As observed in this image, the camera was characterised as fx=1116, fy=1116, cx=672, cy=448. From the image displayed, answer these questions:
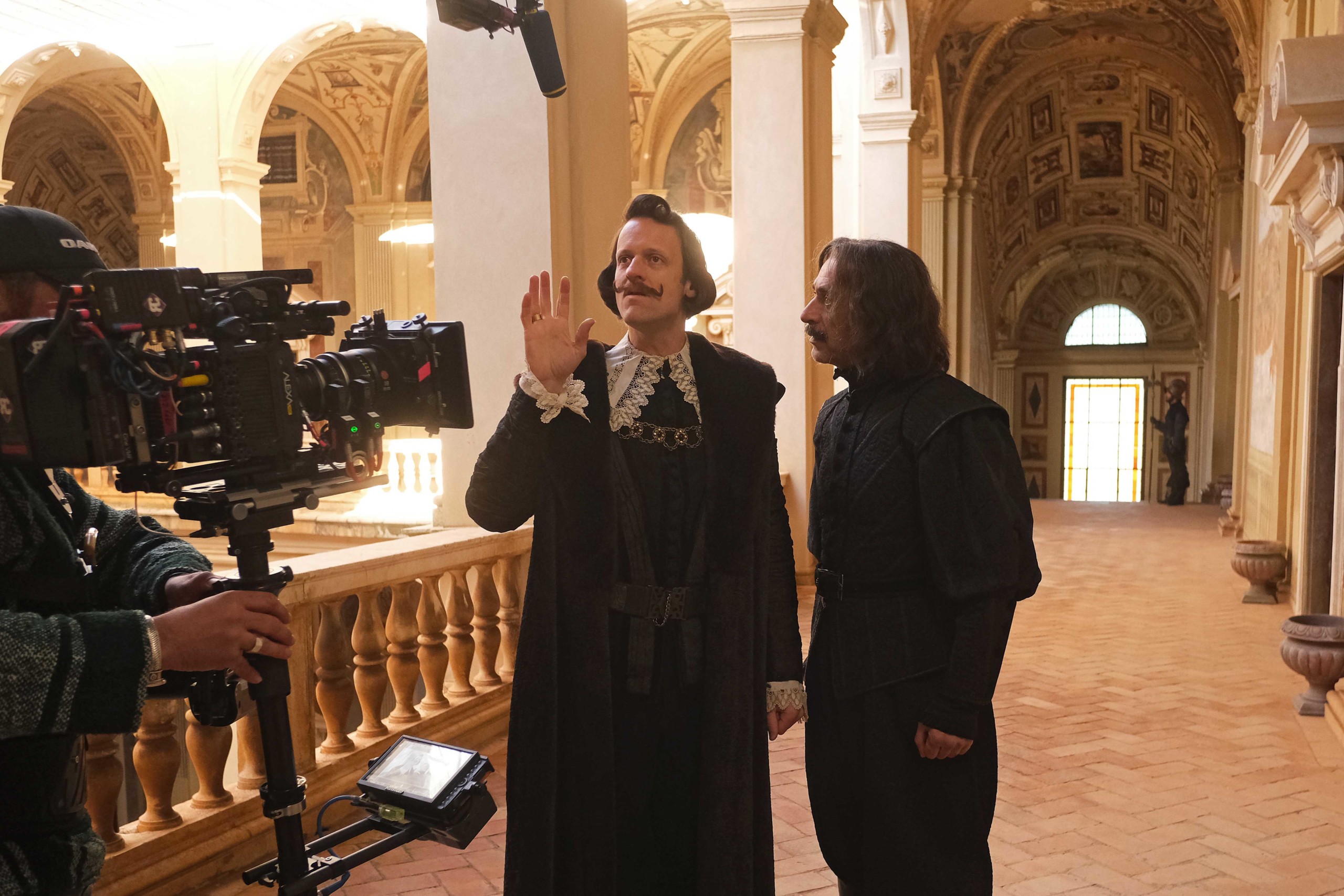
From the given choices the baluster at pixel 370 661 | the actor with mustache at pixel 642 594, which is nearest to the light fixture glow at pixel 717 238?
the baluster at pixel 370 661

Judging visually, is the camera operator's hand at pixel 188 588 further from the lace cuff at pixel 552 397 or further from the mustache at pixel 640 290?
the mustache at pixel 640 290

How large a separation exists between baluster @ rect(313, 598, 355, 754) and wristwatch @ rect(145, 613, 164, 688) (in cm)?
230

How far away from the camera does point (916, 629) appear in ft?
7.64

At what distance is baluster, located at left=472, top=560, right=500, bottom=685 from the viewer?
4.46m

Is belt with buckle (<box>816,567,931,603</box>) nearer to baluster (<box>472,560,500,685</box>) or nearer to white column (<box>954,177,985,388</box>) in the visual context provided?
baluster (<box>472,560,500,685</box>)

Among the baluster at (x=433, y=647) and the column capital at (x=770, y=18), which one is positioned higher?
the column capital at (x=770, y=18)

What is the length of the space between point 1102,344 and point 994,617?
2720 cm

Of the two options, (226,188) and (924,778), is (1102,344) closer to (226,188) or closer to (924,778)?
(226,188)

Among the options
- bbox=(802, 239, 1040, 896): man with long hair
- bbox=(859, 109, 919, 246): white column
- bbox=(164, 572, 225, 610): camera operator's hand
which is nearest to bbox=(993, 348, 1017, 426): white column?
bbox=(859, 109, 919, 246): white column

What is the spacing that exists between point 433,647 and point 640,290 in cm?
240

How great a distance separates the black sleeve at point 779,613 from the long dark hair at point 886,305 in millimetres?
307

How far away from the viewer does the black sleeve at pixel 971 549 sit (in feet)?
7.33

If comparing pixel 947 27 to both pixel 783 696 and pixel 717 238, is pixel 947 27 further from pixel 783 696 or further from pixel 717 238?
pixel 783 696

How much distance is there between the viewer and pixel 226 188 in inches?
480
